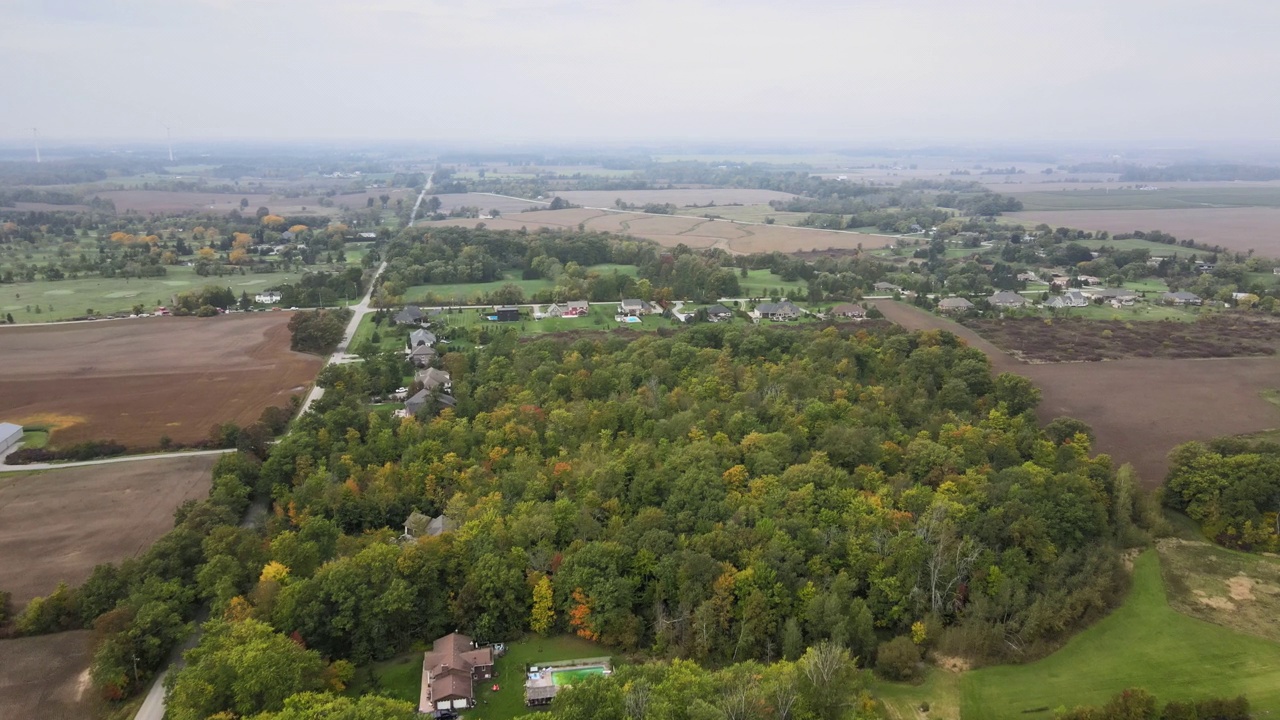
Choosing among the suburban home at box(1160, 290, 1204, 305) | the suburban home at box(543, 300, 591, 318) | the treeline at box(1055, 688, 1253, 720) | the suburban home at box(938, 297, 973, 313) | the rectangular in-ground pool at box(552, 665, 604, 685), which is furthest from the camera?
the suburban home at box(1160, 290, 1204, 305)

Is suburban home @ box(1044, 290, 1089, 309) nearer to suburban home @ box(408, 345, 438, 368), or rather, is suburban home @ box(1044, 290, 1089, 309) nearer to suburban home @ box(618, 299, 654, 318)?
suburban home @ box(618, 299, 654, 318)

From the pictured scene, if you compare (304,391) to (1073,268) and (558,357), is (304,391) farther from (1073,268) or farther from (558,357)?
(1073,268)

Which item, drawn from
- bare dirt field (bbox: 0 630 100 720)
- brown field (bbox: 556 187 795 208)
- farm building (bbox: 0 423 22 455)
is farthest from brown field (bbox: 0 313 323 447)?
brown field (bbox: 556 187 795 208)

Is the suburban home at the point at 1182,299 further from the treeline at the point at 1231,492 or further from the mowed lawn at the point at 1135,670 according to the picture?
the mowed lawn at the point at 1135,670

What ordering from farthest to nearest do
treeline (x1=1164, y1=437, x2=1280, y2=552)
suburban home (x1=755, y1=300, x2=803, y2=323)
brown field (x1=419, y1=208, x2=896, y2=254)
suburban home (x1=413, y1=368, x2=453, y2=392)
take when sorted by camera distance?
brown field (x1=419, y1=208, x2=896, y2=254), suburban home (x1=755, y1=300, x2=803, y2=323), suburban home (x1=413, y1=368, x2=453, y2=392), treeline (x1=1164, y1=437, x2=1280, y2=552)

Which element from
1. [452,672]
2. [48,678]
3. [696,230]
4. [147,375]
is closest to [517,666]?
[452,672]

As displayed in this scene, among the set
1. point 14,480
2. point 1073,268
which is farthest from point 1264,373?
point 14,480
